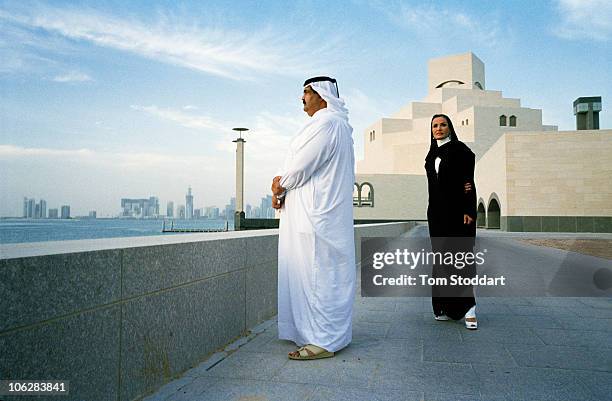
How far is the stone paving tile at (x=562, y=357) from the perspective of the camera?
352 cm

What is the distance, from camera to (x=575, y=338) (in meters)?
4.35

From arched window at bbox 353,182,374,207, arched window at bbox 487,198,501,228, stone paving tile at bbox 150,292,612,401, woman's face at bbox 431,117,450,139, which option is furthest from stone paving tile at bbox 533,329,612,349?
arched window at bbox 353,182,374,207

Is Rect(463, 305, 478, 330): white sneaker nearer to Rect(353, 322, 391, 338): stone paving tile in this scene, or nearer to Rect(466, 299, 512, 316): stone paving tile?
Rect(353, 322, 391, 338): stone paving tile

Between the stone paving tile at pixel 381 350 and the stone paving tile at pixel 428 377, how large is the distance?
0.19 m

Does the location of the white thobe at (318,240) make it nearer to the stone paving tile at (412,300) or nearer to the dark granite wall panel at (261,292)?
the dark granite wall panel at (261,292)

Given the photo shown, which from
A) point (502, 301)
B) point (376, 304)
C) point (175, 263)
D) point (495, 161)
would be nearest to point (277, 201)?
point (175, 263)

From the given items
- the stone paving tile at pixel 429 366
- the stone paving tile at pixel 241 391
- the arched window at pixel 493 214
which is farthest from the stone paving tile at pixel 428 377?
the arched window at pixel 493 214

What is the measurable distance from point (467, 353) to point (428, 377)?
763mm

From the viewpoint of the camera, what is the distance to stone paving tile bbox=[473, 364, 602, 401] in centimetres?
288

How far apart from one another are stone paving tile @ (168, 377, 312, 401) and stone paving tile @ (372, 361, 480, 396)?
0.51 meters

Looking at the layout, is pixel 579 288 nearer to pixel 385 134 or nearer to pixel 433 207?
pixel 433 207

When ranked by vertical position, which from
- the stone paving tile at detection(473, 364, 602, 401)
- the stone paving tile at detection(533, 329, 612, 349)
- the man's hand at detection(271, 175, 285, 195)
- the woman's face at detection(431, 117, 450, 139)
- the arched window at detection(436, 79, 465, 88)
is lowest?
the stone paving tile at detection(533, 329, 612, 349)

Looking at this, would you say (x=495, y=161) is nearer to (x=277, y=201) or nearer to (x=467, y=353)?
(x=467, y=353)

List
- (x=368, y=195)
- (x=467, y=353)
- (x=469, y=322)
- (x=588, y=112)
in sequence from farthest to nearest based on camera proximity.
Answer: (x=368, y=195) < (x=588, y=112) < (x=469, y=322) < (x=467, y=353)
